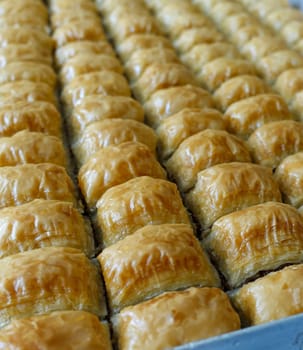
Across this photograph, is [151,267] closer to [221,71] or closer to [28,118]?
[28,118]

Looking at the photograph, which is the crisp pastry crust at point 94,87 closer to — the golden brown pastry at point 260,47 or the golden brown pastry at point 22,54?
the golden brown pastry at point 22,54

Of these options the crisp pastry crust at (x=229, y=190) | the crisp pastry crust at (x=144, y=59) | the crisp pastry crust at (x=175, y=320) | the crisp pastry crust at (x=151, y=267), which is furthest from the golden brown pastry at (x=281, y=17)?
the crisp pastry crust at (x=175, y=320)

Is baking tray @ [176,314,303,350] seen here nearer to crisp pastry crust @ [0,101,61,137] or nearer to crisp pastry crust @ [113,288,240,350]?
crisp pastry crust @ [113,288,240,350]

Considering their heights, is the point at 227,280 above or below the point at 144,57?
below

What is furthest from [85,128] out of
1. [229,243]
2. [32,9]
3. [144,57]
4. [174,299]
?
[32,9]

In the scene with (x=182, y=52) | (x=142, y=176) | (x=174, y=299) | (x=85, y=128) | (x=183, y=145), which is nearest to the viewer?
(x=174, y=299)

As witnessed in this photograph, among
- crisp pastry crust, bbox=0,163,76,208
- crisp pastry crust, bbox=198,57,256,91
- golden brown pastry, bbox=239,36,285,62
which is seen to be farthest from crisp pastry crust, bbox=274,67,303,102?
crisp pastry crust, bbox=0,163,76,208

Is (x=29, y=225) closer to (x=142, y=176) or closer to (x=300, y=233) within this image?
(x=142, y=176)
